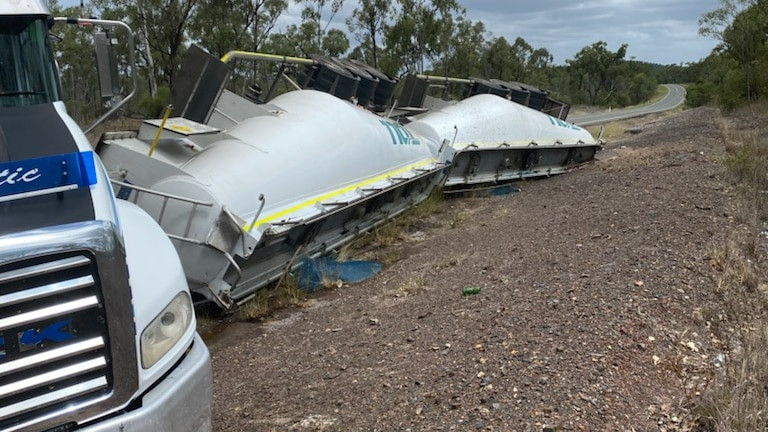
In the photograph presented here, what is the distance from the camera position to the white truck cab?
7.16ft

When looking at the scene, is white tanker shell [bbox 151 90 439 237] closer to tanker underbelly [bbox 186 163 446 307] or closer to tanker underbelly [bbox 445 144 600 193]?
tanker underbelly [bbox 186 163 446 307]

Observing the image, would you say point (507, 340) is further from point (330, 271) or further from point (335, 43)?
point (335, 43)

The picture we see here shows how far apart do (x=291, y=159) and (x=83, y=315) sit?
4.62m

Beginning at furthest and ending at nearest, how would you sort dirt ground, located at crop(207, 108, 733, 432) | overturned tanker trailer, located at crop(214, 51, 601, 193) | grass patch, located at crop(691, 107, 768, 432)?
overturned tanker trailer, located at crop(214, 51, 601, 193), dirt ground, located at crop(207, 108, 733, 432), grass patch, located at crop(691, 107, 768, 432)

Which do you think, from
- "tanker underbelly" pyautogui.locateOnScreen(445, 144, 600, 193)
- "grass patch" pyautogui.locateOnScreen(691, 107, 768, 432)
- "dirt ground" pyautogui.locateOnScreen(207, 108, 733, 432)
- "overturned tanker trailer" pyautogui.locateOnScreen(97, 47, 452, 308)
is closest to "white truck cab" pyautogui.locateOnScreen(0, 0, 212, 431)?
"dirt ground" pyautogui.locateOnScreen(207, 108, 733, 432)

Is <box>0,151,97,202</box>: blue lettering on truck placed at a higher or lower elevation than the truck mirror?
lower

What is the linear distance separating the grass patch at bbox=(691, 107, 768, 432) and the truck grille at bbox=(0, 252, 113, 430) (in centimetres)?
286

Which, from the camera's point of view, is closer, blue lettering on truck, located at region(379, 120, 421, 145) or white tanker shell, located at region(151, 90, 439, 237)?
white tanker shell, located at region(151, 90, 439, 237)

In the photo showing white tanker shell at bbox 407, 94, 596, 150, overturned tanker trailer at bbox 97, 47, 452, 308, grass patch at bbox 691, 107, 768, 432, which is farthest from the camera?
white tanker shell at bbox 407, 94, 596, 150

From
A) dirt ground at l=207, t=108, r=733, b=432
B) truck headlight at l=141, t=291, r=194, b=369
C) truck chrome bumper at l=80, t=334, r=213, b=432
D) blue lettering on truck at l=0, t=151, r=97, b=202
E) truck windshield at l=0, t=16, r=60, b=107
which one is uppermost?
truck windshield at l=0, t=16, r=60, b=107

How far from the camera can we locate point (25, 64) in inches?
150

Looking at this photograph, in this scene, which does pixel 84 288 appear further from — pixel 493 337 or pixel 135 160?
pixel 135 160

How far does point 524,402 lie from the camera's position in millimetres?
3410

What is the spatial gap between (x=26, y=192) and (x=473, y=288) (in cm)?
391
